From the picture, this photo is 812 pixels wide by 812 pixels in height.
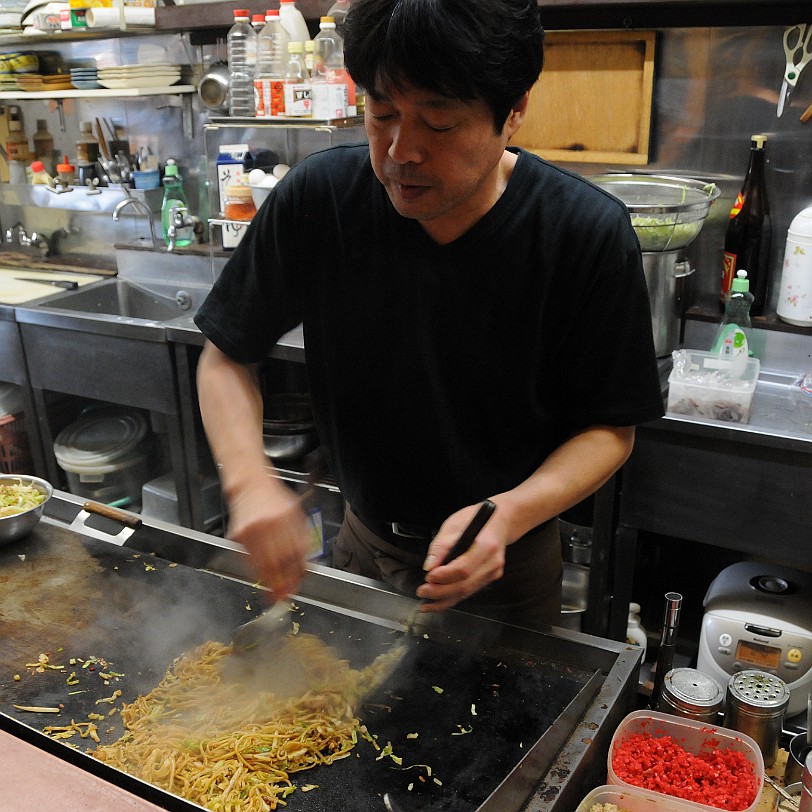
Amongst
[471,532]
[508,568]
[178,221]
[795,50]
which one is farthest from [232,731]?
[178,221]

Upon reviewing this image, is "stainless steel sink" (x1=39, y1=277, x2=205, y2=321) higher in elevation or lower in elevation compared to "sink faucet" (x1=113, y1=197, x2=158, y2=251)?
lower

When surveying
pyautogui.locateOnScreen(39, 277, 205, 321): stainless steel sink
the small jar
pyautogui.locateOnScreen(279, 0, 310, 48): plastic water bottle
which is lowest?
pyautogui.locateOnScreen(39, 277, 205, 321): stainless steel sink

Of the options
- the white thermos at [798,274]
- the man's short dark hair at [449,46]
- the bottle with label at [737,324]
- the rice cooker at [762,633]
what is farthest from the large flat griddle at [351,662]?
the white thermos at [798,274]

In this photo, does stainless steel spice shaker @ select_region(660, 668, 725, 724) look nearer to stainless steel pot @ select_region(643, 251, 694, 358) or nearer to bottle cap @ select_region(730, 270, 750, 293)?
stainless steel pot @ select_region(643, 251, 694, 358)

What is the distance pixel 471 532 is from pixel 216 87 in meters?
2.91

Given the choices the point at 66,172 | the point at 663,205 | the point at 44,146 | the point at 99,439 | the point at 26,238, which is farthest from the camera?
the point at 26,238

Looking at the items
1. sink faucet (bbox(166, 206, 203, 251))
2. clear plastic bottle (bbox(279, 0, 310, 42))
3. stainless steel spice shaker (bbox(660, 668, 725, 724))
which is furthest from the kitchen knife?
stainless steel spice shaker (bbox(660, 668, 725, 724))

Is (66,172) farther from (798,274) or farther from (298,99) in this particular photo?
(798,274)

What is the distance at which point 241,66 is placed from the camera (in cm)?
341

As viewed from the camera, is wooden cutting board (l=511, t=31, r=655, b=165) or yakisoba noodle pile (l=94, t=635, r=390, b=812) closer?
yakisoba noodle pile (l=94, t=635, r=390, b=812)

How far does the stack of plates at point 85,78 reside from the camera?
148 inches

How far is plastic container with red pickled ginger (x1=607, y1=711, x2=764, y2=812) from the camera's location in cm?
140

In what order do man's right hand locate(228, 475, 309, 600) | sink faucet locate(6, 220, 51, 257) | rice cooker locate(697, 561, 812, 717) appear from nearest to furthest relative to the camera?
1. man's right hand locate(228, 475, 309, 600)
2. rice cooker locate(697, 561, 812, 717)
3. sink faucet locate(6, 220, 51, 257)

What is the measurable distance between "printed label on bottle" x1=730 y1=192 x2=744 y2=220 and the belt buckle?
182 cm
